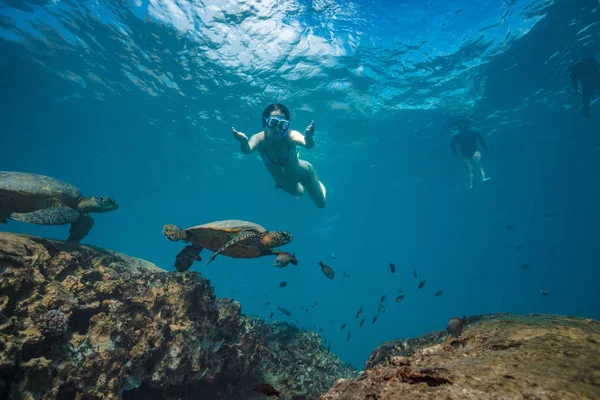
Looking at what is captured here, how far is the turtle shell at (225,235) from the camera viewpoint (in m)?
4.83

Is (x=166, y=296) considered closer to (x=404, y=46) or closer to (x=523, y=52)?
(x=404, y=46)

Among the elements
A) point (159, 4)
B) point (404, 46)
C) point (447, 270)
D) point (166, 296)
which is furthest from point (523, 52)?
point (447, 270)

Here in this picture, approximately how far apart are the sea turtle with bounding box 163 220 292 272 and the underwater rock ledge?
681 millimetres

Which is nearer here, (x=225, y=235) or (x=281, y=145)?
(x=225, y=235)

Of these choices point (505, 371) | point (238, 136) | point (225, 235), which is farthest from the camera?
point (238, 136)

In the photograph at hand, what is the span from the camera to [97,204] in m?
6.33

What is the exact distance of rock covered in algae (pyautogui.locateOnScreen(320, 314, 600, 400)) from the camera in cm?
124

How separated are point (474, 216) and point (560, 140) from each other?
3004 centimetres

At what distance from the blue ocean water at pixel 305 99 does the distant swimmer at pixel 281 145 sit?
6340mm

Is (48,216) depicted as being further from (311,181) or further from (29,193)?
(311,181)

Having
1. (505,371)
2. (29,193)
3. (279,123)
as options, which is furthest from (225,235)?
(279,123)

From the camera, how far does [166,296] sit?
4.55 m

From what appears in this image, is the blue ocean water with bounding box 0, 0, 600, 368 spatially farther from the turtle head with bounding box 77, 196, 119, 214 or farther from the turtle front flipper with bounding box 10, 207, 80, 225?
the turtle front flipper with bounding box 10, 207, 80, 225

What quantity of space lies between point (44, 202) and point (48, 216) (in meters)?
1.30
